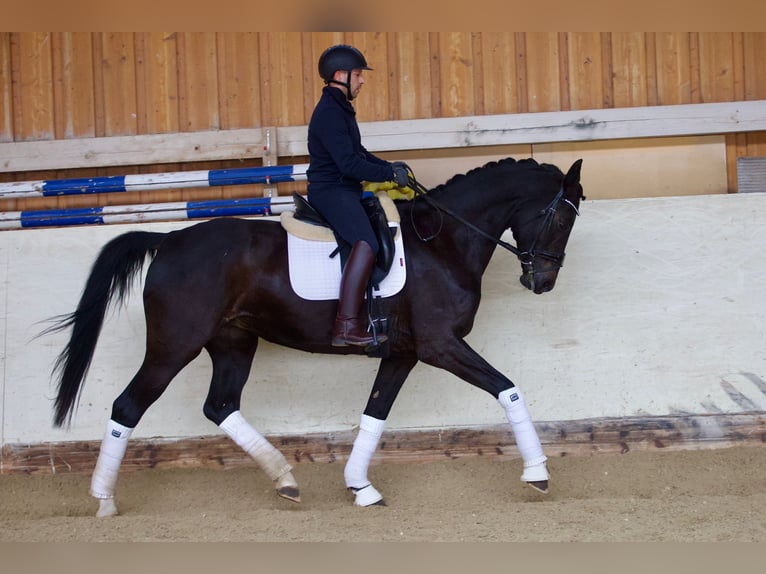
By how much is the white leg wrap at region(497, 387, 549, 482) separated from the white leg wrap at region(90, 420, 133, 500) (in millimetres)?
2190

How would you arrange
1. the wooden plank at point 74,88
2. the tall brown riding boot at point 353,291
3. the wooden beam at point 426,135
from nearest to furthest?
the tall brown riding boot at point 353,291
the wooden beam at point 426,135
the wooden plank at point 74,88

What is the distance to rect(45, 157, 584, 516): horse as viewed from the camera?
4.48 m

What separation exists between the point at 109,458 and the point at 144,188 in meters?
2.60

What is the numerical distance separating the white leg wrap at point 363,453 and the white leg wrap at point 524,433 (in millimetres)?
825

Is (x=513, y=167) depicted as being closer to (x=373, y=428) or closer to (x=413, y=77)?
(x=373, y=428)

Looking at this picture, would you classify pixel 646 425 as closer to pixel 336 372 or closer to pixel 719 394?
pixel 719 394

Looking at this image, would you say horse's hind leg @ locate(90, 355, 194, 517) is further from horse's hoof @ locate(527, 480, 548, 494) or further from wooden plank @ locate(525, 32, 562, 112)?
wooden plank @ locate(525, 32, 562, 112)

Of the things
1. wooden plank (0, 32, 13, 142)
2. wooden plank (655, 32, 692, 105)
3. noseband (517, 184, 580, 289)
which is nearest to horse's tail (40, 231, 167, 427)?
noseband (517, 184, 580, 289)

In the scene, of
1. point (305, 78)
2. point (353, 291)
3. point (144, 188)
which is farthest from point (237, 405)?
point (305, 78)

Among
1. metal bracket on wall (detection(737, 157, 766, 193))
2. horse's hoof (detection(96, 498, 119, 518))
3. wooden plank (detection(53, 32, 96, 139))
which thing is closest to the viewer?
horse's hoof (detection(96, 498, 119, 518))

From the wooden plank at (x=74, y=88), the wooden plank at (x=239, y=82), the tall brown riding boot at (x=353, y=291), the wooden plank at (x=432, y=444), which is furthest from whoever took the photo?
the wooden plank at (x=74, y=88)

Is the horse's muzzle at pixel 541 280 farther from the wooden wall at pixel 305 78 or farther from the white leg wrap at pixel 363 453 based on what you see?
the wooden wall at pixel 305 78

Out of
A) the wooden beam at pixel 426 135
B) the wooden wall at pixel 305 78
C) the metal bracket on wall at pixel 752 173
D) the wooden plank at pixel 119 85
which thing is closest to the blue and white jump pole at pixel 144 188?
the wooden beam at pixel 426 135

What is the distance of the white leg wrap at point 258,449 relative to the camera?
4.64 m
